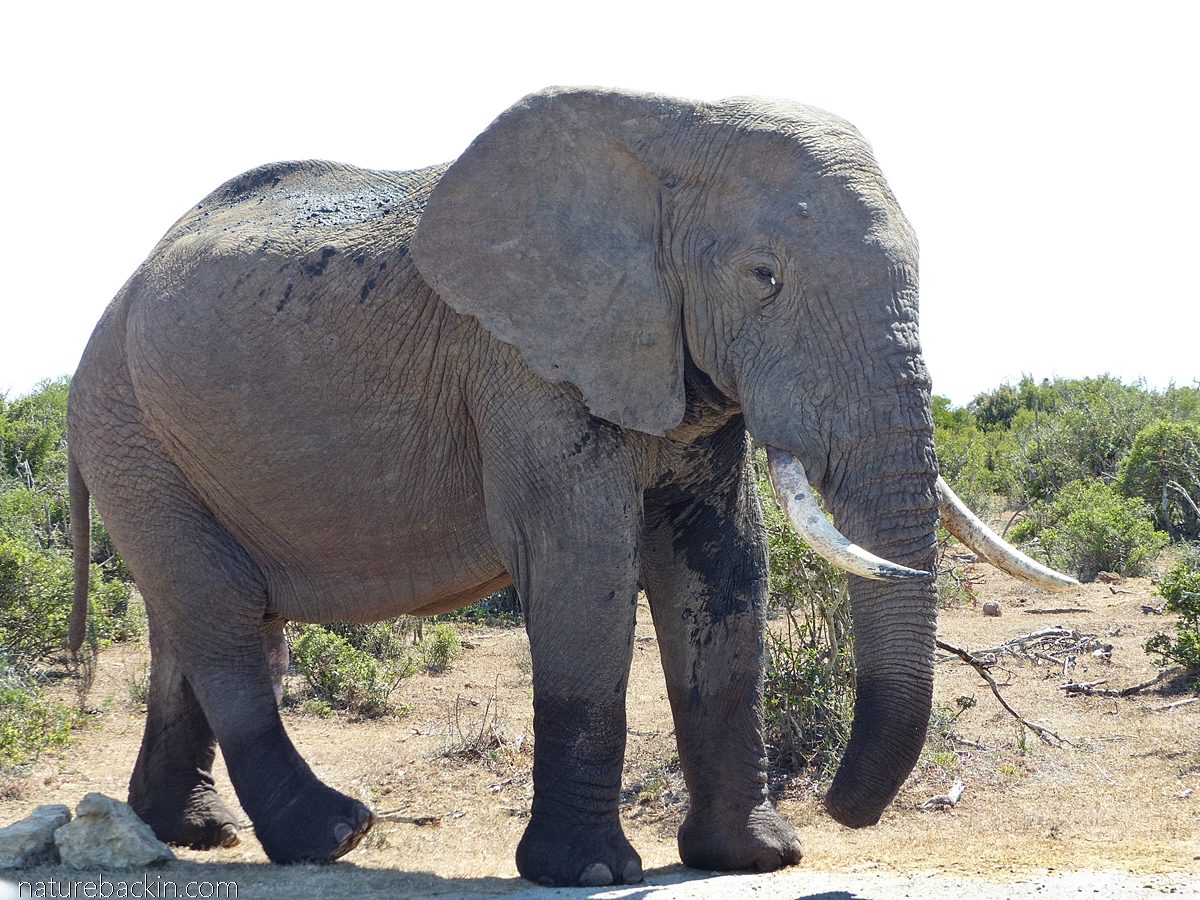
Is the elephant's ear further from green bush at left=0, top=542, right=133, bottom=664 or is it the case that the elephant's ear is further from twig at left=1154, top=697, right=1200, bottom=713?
green bush at left=0, top=542, right=133, bottom=664

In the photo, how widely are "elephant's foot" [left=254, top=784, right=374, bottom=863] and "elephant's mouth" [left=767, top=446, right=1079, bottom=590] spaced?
2419 millimetres

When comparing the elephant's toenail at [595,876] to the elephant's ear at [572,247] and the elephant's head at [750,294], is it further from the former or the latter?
the elephant's ear at [572,247]

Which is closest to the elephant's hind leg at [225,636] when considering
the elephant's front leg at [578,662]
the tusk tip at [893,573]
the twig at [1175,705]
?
the elephant's front leg at [578,662]

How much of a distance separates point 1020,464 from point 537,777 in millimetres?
14886

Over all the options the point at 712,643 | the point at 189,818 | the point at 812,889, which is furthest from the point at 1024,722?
the point at 189,818

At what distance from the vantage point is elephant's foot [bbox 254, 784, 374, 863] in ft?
18.0

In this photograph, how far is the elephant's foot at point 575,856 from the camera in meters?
5.03

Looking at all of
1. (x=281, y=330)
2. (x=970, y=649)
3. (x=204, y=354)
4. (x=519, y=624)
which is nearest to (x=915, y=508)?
(x=281, y=330)

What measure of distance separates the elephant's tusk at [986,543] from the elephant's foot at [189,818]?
3.99m

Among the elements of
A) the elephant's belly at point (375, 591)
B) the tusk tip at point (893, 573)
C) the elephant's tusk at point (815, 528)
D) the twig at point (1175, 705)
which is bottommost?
the twig at point (1175, 705)

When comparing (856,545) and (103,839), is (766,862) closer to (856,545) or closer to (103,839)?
(856,545)

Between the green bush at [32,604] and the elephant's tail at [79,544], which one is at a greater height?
the elephant's tail at [79,544]

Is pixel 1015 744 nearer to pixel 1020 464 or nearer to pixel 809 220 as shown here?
pixel 809 220

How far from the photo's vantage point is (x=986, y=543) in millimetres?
4910
